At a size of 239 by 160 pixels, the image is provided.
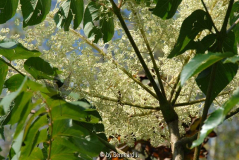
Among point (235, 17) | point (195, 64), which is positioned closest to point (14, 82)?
point (195, 64)

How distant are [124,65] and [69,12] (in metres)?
0.28

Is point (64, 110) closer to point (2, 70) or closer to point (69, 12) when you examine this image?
point (2, 70)

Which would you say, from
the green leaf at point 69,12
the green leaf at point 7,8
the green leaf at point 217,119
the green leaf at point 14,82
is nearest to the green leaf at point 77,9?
the green leaf at point 69,12

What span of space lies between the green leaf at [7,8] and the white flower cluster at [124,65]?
0.14 metres

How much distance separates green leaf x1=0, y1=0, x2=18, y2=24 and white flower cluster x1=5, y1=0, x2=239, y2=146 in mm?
145

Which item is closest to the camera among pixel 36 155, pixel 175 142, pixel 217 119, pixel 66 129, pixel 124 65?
pixel 217 119

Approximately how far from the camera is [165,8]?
1251mm

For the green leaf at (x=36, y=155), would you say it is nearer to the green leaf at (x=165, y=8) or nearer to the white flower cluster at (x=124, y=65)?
the white flower cluster at (x=124, y=65)

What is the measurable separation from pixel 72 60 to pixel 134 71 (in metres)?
0.24

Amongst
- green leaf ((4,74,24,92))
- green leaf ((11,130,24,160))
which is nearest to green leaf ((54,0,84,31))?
green leaf ((4,74,24,92))

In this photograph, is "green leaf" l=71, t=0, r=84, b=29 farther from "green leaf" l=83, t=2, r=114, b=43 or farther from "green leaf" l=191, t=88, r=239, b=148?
"green leaf" l=191, t=88, r=239, b=148

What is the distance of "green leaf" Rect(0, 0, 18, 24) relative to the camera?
129cm

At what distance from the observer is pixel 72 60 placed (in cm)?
133

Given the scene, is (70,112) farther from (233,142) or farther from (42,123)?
(233,142)
